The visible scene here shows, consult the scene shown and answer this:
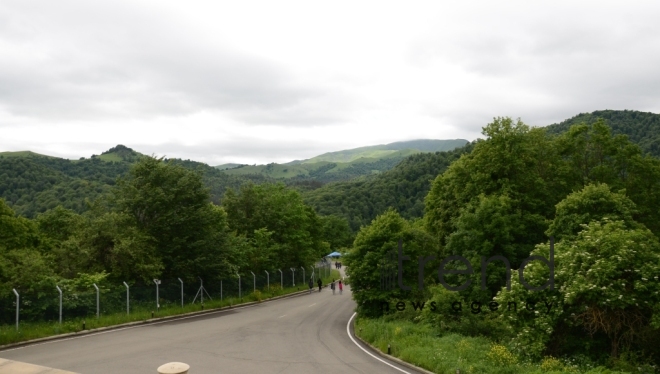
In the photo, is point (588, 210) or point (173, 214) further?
point (173, 214)

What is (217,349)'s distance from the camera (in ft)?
64.2

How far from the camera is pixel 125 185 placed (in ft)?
104

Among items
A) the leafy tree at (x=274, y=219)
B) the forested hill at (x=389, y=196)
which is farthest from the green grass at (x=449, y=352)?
the forested hill at (x=389, y=196)

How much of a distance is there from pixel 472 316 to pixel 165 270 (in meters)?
19.5

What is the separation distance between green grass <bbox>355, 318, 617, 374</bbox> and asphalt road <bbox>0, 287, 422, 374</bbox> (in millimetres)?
1115

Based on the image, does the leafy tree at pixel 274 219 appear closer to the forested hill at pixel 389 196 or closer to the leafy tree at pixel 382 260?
the leafy tree at pixel 382 260

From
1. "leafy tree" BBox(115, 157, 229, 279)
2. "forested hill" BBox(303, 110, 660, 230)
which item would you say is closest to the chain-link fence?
"leafy tree" BBox(115, 157, 229, 279)

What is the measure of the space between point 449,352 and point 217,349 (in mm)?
8952

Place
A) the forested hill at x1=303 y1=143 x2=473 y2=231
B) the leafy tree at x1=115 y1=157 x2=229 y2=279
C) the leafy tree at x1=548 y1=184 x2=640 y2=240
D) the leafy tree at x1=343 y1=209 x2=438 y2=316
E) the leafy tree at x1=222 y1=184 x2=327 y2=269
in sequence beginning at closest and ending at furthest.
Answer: the leafy tree at x1=548 y1=184 x2=640 y2=240 → the leafy tree at x1=343 y1=209 x2=438 y2=316 → the leafy tree at x1=115 y1=157 x2=229 y2=279 → the leafy tree at x1=222 y1=184 x2=327 y2=269 → the forested hill at x1=303 y1=143 x2=473 y2=231

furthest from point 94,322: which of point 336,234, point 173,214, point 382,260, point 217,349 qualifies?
point 336,234

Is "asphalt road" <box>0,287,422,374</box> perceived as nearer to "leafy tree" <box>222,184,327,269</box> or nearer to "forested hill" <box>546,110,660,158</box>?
"leafy tree" <box>222,184,327,269</box>

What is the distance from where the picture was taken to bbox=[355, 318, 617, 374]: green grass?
1500 centimetres

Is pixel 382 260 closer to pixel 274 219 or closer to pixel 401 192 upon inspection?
pixel 274 219

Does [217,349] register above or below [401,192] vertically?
below
